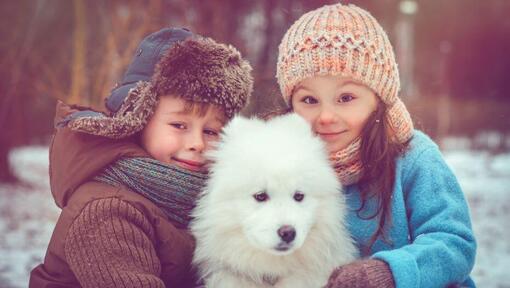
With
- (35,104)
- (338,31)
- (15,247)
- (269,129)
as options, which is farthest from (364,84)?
(35,104)

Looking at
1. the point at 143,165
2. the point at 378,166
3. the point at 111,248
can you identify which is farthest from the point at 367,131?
the point at 111,248

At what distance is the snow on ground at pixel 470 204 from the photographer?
710cm

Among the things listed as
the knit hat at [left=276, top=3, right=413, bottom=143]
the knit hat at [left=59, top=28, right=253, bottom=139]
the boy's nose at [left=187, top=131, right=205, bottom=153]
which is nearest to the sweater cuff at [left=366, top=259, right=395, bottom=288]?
the knit hat at [left=276, top=3, right=413, bottom=143]

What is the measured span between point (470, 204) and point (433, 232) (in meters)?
9.04

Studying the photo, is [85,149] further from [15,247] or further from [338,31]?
[15,247]

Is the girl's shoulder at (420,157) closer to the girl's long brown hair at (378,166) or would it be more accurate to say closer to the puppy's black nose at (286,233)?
the girl's long brown hair at (378,166)

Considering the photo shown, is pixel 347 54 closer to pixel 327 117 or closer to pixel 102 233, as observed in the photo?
pixel 327 117

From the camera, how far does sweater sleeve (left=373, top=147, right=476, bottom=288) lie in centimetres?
254

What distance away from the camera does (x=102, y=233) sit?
250 centimetres

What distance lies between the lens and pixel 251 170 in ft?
8.48

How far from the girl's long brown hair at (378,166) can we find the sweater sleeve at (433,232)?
122mm

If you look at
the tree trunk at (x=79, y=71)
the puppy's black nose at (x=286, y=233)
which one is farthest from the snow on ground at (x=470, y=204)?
the puppy's black nose at (x=286, y=233)

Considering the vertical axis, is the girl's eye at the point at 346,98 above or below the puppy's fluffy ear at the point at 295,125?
above

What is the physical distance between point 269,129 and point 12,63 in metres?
10.4
